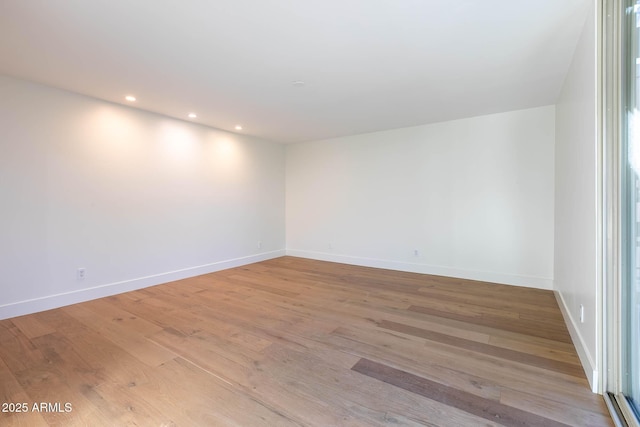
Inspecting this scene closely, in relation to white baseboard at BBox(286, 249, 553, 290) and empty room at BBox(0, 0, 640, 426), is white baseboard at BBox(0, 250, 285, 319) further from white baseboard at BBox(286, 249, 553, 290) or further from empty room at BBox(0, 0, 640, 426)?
white baseboard at BBox(286, 249, 553, 290)

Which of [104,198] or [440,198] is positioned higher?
[440,198]

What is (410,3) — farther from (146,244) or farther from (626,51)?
(146,244)

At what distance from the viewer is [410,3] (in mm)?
1794

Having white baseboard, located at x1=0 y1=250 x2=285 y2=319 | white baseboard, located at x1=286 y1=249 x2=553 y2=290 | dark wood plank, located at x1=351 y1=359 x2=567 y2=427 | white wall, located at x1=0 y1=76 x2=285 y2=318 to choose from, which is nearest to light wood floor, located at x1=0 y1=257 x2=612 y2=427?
dark wood plank, located at x1=351 y1=359 x2=567 y2=427

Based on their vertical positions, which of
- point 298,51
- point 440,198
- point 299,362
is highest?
point 298,51

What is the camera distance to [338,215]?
18.4ft

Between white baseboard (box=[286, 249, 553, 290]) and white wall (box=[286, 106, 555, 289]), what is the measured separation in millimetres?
14

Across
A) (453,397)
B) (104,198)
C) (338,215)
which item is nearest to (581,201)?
Result: (453,397)

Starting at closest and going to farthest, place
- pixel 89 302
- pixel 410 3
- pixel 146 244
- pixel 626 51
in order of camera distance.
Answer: pixel 626 51
pixel 410 3
pixel 89 302
pixel 146 244

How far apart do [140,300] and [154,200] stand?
144 cm

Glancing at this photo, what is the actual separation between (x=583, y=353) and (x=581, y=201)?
1113 mm

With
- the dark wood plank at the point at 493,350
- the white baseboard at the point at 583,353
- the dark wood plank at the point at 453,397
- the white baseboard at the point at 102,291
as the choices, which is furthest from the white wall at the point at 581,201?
the white baseboard at the point at 102,291

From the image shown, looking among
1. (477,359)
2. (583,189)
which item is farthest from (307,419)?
(583,189)

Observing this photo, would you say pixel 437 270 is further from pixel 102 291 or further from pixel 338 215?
pixel 102 291
